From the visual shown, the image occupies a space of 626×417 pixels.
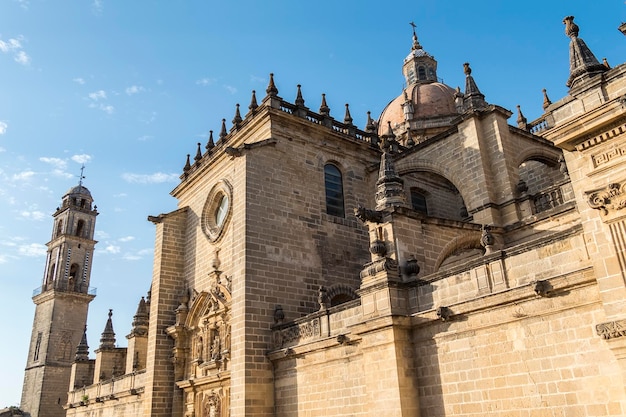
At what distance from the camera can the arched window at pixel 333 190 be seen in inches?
763

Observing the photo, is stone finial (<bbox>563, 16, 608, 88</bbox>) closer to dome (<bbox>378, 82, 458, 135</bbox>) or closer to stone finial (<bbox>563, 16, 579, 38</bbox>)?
stone finial (<bbox>563, 16, 579, 38</bbox>)

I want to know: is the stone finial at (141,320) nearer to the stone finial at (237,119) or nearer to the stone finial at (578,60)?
the stone finial at (237,119)

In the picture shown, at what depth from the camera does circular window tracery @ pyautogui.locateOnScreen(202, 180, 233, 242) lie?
19.9 m

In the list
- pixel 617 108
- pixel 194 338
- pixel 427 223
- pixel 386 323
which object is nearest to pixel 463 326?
pixel 386 323

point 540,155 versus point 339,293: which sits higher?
point 540,155

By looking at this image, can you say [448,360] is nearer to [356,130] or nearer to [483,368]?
[483,368]

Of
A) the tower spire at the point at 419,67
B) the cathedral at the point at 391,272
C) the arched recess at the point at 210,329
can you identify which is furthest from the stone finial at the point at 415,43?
the arched recess at the point at 210,329

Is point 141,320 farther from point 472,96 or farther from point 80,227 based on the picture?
point 80,227

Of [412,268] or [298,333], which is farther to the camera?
[298,333]

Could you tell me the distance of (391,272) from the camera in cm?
1231

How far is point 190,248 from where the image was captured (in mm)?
22094

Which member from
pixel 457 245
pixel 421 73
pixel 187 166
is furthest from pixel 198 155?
pixel 421 73

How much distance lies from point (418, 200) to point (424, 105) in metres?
14.8

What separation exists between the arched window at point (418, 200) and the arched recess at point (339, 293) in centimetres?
510
